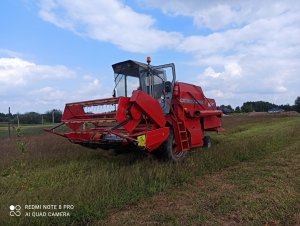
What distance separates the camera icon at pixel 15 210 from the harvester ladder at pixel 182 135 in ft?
16.5

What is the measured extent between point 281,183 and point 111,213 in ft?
10.4

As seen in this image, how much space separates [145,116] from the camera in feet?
26.3

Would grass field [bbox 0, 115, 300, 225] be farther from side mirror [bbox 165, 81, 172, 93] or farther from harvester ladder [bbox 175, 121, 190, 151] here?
side mirror [bbox 165, 81, 172, 93]

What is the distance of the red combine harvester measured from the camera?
7.54 meters

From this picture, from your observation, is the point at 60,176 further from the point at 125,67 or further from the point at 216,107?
the point at 216,107

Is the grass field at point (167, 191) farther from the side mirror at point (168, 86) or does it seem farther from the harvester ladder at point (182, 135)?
the side mirror at point (168, 86)

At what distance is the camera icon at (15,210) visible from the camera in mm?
4520

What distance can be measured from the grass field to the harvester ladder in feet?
2.48

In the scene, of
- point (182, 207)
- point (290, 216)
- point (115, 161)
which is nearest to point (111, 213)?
point (182, 207)

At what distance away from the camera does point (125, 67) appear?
9.51 m

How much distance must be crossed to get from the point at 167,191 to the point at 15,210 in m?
2.42

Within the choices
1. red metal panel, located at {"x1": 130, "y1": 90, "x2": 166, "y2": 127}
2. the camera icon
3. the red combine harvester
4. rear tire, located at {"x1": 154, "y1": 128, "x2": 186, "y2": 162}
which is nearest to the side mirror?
the red combine harvester

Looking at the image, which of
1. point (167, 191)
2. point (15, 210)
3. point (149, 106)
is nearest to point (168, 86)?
point (149, 106)

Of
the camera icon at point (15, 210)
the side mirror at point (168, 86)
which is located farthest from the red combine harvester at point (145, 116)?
the camera icon at point (15, 210)
